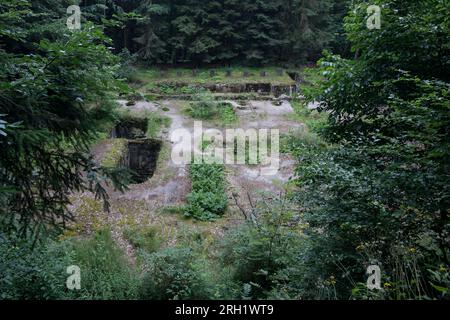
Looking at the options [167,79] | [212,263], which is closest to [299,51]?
[167,79]

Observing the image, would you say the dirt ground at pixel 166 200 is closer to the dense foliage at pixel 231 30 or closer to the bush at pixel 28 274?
the bush at pixel 28 274

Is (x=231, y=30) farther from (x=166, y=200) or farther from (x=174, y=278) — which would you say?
(x=174, y=278)

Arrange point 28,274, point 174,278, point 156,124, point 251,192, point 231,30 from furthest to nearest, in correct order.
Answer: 1. point 231,30
2. point 156,124
3. point 251,192
4. point 174,278
5. point 28,274

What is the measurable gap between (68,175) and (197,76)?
76.5ft

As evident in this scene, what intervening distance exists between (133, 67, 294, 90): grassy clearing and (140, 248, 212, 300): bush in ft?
62.0

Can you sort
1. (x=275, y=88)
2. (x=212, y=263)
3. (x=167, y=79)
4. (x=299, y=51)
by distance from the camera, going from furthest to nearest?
1. (x=299, y=51)
2. (x=167, y=79)
3. (x=275, y=88)
4. (x=212, y=263)

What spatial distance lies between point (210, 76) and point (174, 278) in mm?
22519

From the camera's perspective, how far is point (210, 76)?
26812 millimetres

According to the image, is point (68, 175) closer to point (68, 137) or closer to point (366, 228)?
point (68, 137)

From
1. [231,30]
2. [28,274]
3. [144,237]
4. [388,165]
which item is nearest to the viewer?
[388,165]

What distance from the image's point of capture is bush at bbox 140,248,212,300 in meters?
5.82

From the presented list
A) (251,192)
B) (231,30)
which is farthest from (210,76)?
(251,192)

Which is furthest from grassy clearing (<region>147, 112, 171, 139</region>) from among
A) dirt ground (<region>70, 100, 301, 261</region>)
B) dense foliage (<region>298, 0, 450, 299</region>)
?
dense foliage (<region>298, 0, 450, 299</region>)

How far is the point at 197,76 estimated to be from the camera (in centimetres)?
2702
